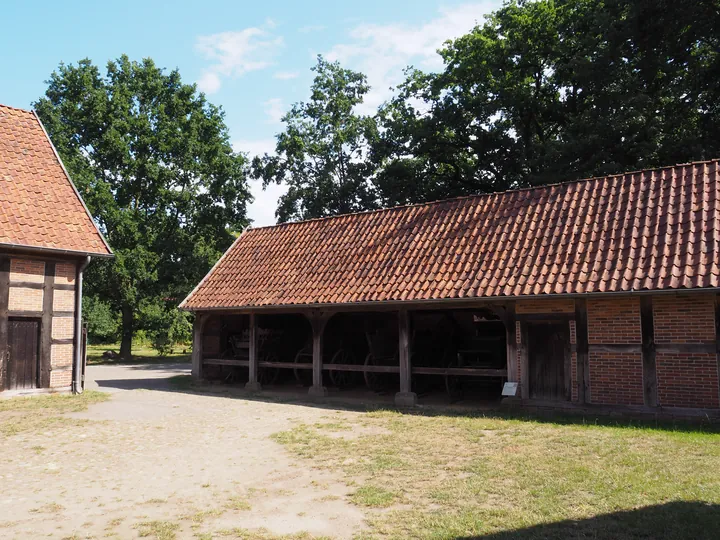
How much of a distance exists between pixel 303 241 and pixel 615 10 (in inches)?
614

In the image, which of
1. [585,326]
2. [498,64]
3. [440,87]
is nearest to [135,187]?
[440,87]

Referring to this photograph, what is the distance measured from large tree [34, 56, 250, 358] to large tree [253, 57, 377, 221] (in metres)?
2.92

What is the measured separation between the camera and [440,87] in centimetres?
3003

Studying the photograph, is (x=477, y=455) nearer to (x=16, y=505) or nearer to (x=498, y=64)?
(x=16, y=505)

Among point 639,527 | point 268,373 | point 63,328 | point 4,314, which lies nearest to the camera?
point 639,527

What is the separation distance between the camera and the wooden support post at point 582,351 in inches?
432

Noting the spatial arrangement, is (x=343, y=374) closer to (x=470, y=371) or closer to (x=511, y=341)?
(x=470, y=371)

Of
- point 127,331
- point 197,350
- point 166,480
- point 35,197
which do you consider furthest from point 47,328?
point 127,331

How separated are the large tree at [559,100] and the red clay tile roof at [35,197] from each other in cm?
1650

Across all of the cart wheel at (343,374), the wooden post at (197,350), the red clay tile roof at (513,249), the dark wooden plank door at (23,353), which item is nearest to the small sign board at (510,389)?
the red clay tile roof at (513,249)

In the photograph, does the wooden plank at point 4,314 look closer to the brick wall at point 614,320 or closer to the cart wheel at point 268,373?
the cart wheel at point 268,373

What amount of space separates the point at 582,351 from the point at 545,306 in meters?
1.07

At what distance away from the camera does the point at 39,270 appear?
14930 millimetres

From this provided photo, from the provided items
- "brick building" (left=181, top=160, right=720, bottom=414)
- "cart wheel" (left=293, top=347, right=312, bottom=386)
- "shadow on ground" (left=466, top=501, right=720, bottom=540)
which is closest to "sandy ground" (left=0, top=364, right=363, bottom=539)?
"shadow on ground" (left=466, top=501, right=720, bottom=540)
